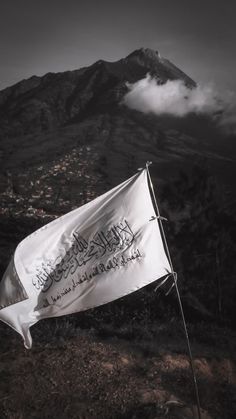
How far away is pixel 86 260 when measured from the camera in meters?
5.79

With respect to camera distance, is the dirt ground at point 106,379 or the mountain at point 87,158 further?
the mountain at point 87,158

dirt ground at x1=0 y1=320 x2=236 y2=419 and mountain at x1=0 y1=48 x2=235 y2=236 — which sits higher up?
mountain at x1=0 y1=48 x2=235 y2=236

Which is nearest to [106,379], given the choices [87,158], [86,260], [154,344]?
[154,344]

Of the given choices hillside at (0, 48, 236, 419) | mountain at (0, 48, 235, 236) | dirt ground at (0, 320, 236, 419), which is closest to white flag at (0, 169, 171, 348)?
dirt ground at (0, 320, 236, 419)

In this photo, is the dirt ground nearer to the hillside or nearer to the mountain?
the hillside

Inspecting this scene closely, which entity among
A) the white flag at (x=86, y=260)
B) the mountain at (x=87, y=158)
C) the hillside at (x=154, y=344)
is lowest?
Answer: the hillside at (x=154, y=344)

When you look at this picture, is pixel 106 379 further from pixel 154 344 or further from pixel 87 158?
pixel 87 158

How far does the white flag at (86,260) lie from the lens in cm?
559

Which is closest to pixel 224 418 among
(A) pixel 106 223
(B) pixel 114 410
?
(B) pixel 114 410

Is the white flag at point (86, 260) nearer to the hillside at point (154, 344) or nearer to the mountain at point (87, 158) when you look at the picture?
the hillside at point (154, 344)

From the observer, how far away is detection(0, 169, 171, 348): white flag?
18.3 feet

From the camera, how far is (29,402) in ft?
19.9

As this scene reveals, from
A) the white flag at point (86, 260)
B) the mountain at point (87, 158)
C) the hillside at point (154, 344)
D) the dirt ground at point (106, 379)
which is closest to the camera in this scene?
the white flag at point (86, 260)

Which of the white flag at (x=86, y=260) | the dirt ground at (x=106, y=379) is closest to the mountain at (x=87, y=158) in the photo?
the dirt ground at (x=106, y=379)
